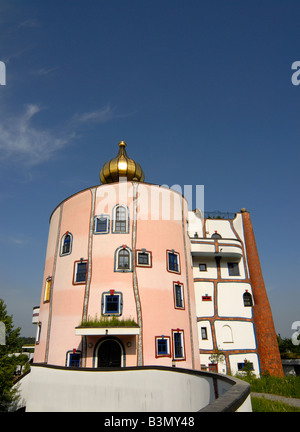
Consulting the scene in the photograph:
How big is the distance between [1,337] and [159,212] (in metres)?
14.3

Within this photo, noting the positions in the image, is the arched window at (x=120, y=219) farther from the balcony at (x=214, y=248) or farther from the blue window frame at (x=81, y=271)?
the balcony at (x=214, y=248)

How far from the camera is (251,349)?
20734mm

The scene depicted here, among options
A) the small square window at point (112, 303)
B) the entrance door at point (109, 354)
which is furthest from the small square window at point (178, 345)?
the small square window at point (112, 303)

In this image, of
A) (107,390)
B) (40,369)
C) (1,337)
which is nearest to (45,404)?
(40,369)

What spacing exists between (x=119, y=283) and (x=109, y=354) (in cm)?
333

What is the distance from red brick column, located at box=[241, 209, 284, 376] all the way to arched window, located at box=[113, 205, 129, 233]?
12020 mm

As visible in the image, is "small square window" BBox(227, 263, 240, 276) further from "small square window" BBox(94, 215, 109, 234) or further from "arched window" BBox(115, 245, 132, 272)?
"small square window" BBox(94, 215, 109, 234)

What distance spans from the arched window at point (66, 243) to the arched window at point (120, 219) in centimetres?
279

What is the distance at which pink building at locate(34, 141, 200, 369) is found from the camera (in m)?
14.0

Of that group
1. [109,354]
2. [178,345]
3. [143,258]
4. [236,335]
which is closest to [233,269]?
[236,335]

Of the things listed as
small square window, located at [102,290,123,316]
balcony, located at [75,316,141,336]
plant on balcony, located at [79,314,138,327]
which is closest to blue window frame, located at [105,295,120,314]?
small square window, located at [102,290,123,316]

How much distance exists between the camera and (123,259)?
15.6m

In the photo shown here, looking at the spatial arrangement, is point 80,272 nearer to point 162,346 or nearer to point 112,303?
point 112,303
